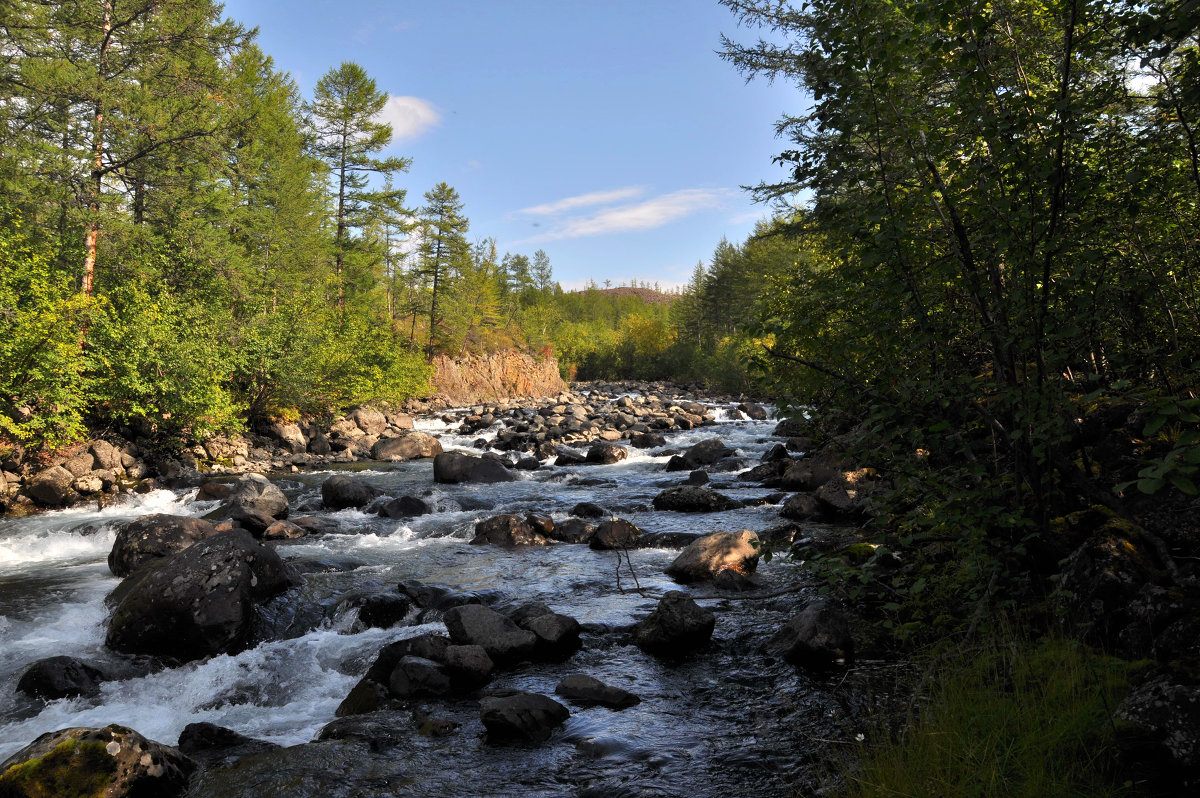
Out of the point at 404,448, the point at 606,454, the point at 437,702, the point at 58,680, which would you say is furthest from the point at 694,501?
the point at 404,448

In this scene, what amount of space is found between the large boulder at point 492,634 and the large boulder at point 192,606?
2.58 metres

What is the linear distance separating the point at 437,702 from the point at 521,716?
1.14 metres

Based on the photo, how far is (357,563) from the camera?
10727 mm

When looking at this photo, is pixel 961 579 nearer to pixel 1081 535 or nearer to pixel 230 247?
pixel 1081 535

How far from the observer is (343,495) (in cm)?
1522

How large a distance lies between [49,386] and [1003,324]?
16995 millimetres

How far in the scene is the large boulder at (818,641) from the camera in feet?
21.1

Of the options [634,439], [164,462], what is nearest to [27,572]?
→ [164,462]

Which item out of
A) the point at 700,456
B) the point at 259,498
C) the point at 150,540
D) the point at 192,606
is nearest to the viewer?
the point at 192,606

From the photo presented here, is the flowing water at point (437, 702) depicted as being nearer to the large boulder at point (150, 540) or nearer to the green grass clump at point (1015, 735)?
the large boulder at point (150, 540)

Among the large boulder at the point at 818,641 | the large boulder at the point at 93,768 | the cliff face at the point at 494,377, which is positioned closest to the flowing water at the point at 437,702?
the large boulder at the point at 818,641

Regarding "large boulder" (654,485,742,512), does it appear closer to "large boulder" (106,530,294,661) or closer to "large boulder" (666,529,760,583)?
"large boulder" (666,529,760,583)

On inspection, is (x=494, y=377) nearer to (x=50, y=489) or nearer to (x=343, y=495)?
(x=343, y=495)

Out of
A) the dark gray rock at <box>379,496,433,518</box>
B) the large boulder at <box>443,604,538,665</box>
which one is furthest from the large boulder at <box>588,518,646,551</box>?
the dark gray rock at <box>379,496,433,518</box>
